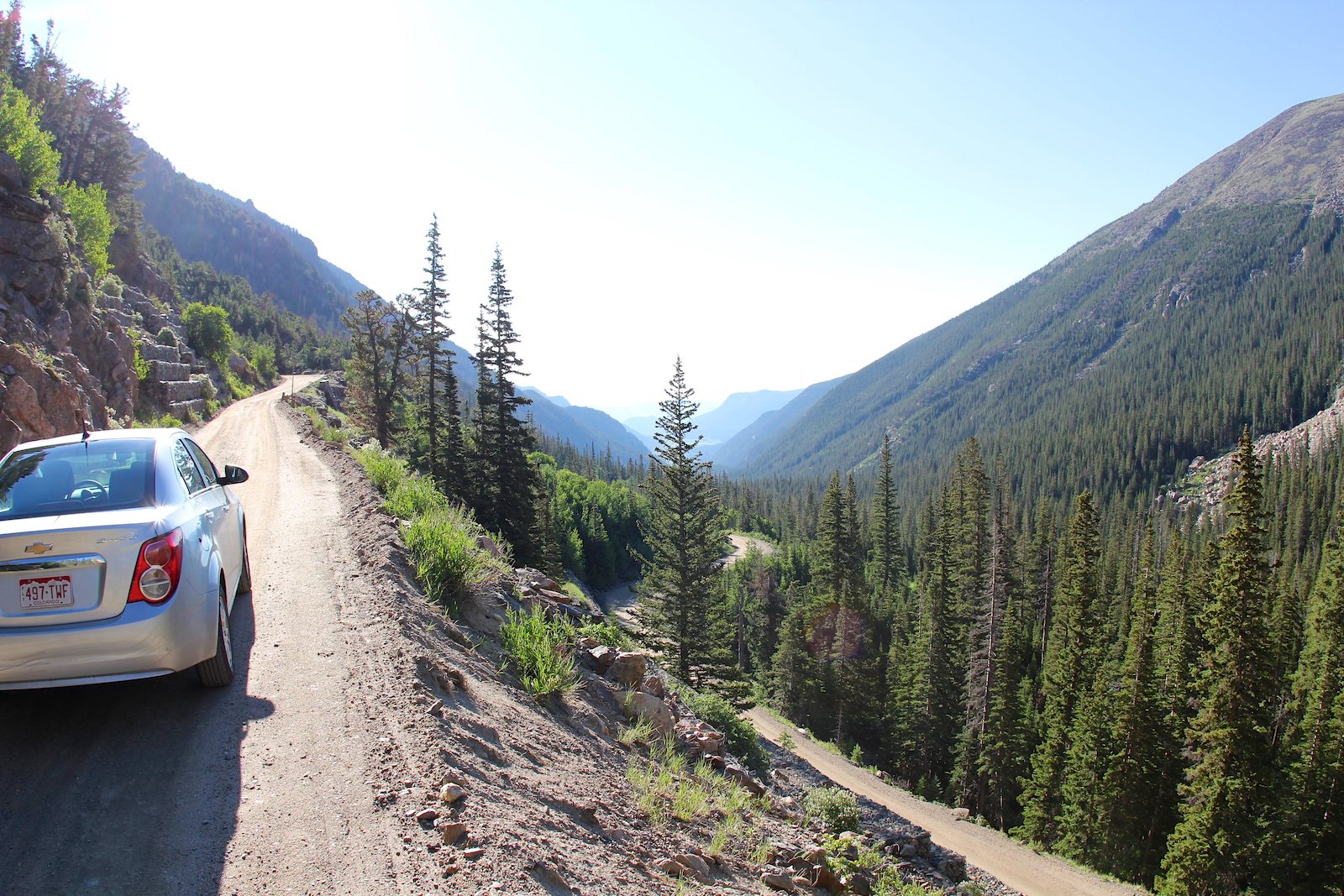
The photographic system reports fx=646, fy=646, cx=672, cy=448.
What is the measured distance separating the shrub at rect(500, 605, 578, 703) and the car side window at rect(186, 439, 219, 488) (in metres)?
3.47

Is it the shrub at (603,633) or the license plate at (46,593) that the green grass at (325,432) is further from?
the license plate at (46,593)

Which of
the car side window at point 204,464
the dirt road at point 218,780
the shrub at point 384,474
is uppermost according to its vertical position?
the car side window at point 204,464

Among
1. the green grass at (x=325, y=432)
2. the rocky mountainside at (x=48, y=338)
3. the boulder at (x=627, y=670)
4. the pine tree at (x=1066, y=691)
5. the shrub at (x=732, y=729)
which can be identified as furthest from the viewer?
the pine tree at (x=1066, y=691)

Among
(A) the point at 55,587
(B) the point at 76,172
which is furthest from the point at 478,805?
(B) the point at 76,172

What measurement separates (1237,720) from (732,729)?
54.9 feet

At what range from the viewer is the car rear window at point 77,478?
16.0 ft

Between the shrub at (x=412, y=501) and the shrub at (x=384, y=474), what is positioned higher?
the shrub at (x=384, y=474)

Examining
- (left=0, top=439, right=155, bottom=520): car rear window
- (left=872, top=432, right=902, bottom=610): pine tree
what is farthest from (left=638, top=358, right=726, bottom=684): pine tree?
(left=872, top=432, right=902, bottom=610): pine tree

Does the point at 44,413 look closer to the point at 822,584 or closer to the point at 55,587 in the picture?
the point at 55,587

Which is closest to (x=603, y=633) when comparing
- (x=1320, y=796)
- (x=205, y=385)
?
(x=1320, y=796)

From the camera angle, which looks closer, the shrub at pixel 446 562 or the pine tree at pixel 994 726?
the shrub at pixel 446 562

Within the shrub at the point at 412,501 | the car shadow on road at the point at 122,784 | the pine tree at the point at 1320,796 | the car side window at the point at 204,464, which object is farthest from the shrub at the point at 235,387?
the pine tree at the point at 1320,796

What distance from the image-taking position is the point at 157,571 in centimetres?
458

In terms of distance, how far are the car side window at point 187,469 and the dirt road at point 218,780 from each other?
5.27ft
